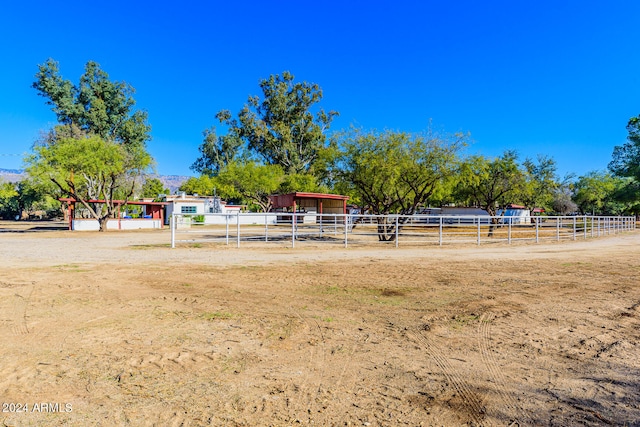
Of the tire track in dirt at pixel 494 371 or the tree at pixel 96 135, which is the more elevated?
the tree at pixel 96 135

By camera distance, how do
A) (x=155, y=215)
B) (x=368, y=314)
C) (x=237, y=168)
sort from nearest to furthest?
1. (x=368, y=314)
2. (x=155, y=215)
3. (x=237, y=168)

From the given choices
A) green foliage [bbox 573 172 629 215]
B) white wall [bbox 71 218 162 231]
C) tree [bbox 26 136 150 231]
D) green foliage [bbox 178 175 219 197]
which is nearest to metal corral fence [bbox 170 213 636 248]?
tree [bbox 26 136 150 231]

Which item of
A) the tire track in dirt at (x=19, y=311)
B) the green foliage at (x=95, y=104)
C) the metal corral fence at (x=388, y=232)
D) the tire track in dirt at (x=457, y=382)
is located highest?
the green foliage at (x=95, y=104)

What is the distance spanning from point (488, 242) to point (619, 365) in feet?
51.0

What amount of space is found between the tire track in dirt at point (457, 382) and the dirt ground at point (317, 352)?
2cm

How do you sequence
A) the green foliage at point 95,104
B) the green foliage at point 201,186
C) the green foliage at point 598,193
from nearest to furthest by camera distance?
the green foliage at point 95,104
the green foliage at point 598,193
the green foliage at point 201,186

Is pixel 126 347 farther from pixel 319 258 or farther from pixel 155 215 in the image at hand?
pixel 155 215

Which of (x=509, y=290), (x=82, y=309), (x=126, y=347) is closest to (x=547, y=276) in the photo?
(x=509, y=290)

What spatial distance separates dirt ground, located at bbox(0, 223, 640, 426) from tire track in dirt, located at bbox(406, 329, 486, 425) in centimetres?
2

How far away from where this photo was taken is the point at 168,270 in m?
9.23

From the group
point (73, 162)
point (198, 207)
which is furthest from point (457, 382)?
point (198, 207)

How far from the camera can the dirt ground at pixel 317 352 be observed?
278 cm

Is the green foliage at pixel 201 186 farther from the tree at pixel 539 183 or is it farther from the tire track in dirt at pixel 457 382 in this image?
the tire track in dirt at pixel 457 382

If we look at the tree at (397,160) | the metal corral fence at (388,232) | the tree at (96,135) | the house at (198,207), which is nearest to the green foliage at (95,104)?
the tree at (96,135)
